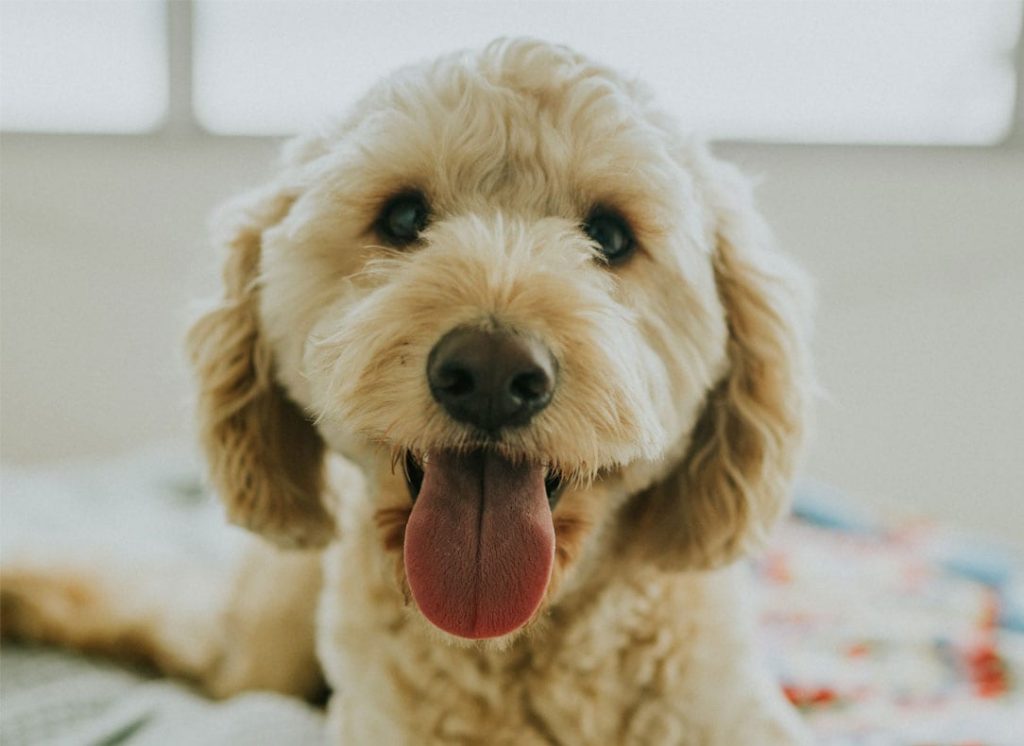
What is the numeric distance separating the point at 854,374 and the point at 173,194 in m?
2.18

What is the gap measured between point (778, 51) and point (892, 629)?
6.62 ft

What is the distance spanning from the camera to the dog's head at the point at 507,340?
90 centimetres

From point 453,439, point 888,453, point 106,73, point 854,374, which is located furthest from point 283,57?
point 453,439

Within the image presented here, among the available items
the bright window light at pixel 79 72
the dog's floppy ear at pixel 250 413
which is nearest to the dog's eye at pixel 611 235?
the dog's floppy ear at pixel 250 413

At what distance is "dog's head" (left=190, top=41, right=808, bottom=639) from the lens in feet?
2.97

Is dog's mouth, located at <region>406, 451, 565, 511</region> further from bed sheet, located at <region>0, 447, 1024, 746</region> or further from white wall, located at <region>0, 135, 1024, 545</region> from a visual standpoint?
white wall, located at <region>0, 135, 1024, 545</region>

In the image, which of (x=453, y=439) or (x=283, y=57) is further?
(x=283, y=57)

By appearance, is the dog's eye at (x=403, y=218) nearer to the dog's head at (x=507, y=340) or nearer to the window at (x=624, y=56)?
the dog's head at (x=507, y=340)

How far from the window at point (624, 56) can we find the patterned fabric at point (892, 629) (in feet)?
4.61

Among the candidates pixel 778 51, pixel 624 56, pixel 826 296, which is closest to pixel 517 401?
pixel 826 296

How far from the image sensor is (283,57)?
3.29 m

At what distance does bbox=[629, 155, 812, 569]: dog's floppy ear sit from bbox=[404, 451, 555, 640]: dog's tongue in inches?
11.0

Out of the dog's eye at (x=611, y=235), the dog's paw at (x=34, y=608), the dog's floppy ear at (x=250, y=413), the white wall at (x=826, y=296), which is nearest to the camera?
the dog's eye at (x=611, y=235)

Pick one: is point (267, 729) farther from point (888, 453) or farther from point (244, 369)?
point (888, 453)
